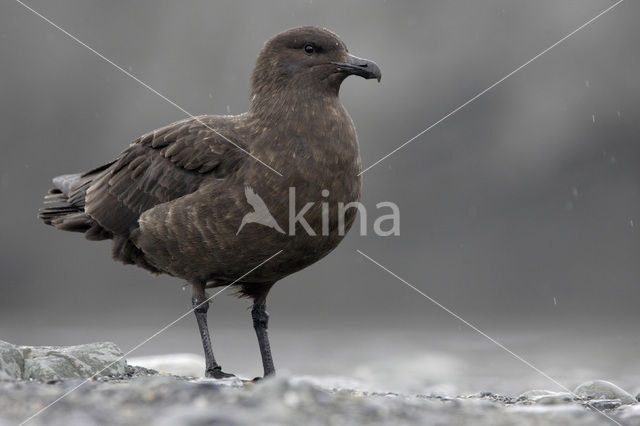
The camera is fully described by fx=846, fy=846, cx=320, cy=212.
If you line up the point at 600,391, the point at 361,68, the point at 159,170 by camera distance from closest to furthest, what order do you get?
the point at 361,68 → the point at 600,391 → the point at 159,170

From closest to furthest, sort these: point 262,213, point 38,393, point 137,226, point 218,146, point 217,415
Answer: point 217,415 → point 38,393 → point 262,213 → point 218,146 → point 137,226

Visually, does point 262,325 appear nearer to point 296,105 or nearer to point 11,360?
point 296,105

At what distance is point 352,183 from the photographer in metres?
6.20

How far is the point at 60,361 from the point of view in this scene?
19.5ft

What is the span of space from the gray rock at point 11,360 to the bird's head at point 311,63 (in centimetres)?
261

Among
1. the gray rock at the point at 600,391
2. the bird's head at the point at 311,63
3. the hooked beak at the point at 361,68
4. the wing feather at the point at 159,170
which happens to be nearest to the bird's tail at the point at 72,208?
the wing feather at the point at 159,170

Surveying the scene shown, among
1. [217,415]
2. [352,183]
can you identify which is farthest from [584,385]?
[217,415]

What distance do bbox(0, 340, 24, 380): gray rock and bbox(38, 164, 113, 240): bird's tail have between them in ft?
5.71

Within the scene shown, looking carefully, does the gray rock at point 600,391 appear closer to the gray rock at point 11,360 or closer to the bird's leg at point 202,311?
the bird's leg at point 202,311

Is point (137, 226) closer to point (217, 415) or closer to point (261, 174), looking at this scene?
point (261, 174)

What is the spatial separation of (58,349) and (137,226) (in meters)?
1.23

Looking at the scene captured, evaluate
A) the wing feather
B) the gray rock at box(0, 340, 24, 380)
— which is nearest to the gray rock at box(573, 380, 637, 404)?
the wing feather

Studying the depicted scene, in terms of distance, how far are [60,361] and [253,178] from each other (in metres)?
1.86

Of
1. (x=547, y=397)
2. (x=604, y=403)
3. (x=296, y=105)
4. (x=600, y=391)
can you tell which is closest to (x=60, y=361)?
(x=296, y=105)
